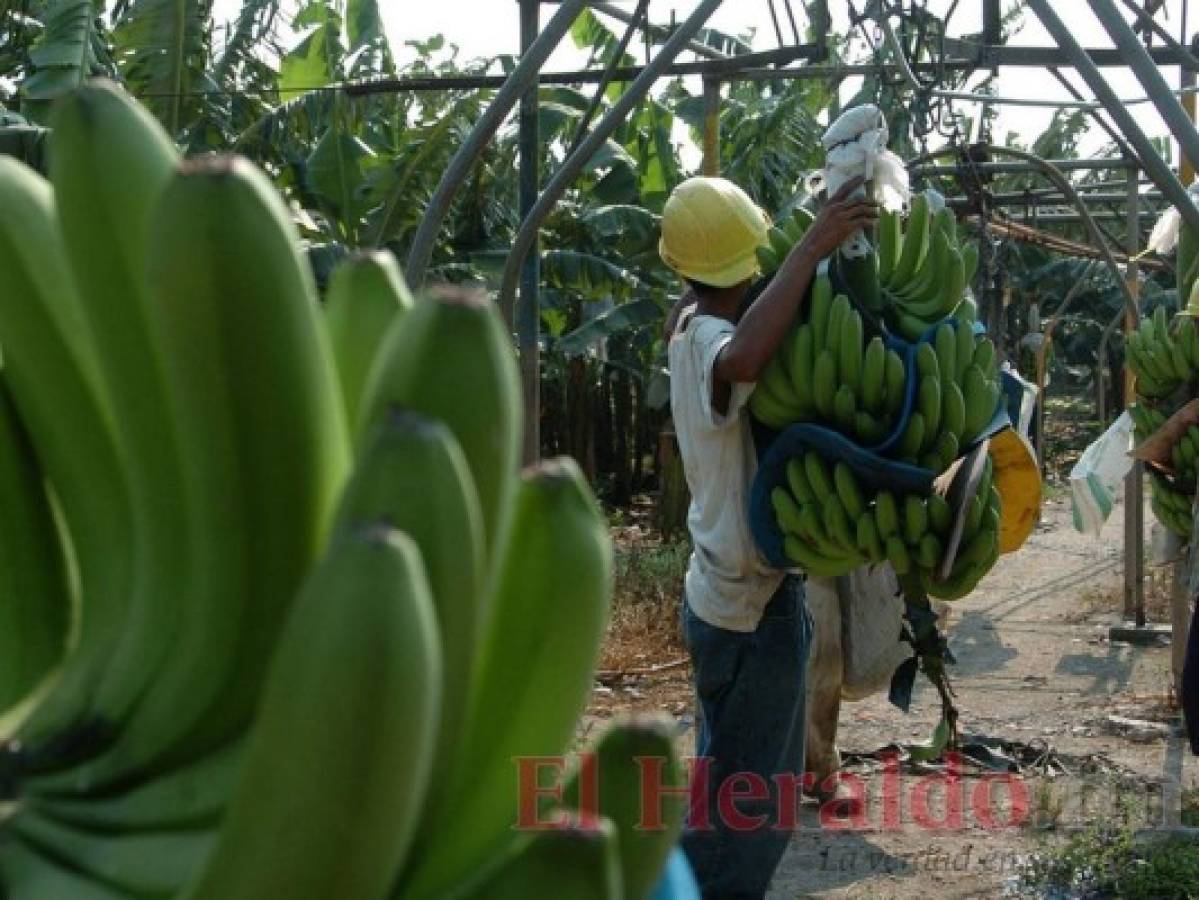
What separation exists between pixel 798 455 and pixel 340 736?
2.82 metres

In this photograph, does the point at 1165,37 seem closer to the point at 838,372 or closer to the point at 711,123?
the point at 711,123

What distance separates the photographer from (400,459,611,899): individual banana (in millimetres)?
1231

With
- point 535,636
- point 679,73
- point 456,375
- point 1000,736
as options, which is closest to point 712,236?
point 679,73

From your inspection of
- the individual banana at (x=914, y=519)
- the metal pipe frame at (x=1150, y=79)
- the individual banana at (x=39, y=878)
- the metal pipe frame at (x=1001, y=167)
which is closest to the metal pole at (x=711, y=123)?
the metal pipe frame at (x=1001, y=167)

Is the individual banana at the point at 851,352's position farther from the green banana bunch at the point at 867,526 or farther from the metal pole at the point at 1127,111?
the metal pole at the point at 1127,111

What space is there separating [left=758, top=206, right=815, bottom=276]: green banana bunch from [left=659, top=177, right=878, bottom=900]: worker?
0.03m

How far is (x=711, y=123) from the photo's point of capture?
237 inches

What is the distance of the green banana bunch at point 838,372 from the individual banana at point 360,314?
7.47 ft

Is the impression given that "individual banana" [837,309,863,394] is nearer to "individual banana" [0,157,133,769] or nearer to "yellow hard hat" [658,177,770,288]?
"yellow hard hat" [658,177,770,288]

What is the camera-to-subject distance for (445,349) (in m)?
1.10

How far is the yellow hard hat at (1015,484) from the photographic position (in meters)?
3.94

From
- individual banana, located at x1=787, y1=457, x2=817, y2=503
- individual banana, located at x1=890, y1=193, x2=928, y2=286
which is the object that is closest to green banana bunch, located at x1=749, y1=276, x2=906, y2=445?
individual banana, located at x1=787, y1=457, x2=817, y2=503

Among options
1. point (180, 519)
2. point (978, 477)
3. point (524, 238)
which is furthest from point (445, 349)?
point (978, 477)

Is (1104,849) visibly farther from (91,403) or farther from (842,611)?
(91,403)
